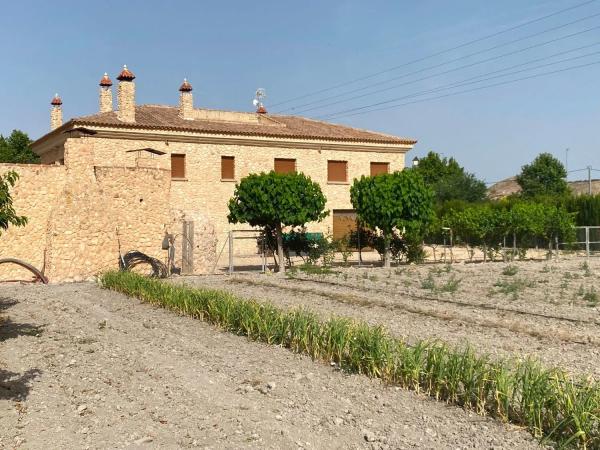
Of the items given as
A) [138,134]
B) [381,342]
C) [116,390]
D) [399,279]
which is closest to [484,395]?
[381,342]

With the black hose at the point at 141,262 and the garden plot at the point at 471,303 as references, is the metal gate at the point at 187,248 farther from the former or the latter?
the garden plot at the point at 471,303

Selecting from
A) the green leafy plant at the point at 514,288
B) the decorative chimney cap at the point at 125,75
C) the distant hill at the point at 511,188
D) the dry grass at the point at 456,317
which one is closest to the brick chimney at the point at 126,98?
the decorative chimney cap at the point at 125,75

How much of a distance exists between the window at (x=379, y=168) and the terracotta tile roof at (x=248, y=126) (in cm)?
122

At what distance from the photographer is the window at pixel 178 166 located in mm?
27547

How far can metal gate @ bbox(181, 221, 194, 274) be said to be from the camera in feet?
64.1

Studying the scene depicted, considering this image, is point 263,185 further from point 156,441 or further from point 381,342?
point 156,441

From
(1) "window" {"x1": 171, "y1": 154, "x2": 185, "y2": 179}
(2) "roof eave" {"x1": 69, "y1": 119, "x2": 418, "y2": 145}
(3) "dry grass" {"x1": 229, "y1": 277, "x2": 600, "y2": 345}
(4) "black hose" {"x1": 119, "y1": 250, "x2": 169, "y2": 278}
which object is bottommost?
(3) "dry grass" {"x1": 229, "y1": 277, "x2": 600, "y2": 345}

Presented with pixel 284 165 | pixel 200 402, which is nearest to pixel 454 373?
pixel 200 402

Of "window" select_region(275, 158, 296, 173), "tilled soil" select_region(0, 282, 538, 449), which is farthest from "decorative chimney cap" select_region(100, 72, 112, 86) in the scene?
"tilled soil" select_region(0, 282, 538, 449)

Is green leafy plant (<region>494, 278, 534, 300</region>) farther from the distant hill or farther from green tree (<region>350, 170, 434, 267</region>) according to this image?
the distant hill

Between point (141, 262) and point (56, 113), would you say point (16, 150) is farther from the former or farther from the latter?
point (141, 262)

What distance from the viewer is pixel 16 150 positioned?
1678 inches

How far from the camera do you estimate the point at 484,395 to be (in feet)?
16.9

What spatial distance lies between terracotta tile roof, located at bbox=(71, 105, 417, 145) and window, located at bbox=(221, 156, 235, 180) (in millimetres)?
1213
